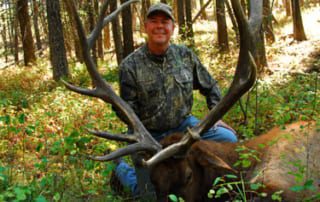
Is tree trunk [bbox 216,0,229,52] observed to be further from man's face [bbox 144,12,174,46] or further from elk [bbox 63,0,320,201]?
elk [bbox 63,0,320,201]

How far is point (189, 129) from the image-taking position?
397 centimetres

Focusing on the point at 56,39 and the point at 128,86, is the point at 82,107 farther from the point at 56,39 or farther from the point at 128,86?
the point at 56,39

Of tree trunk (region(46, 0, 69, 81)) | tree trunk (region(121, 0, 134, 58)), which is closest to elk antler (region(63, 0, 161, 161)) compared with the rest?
tree trunk (region(121, 0, 134, 58))

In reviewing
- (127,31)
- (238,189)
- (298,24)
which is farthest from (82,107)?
(298,24)

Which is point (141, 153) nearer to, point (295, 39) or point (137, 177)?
point (137, 177)

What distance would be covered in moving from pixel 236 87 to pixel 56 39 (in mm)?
10469

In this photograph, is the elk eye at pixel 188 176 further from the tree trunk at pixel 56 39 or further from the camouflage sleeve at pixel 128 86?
the tree trunk at pixel 56 39

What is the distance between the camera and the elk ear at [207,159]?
4.24 metres

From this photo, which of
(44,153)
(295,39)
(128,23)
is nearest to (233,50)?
(295,39)

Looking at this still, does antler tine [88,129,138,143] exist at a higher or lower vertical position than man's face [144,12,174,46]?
lower

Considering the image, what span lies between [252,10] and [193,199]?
77.3 inches

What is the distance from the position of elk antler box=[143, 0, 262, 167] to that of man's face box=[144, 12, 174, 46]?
1.62 metres

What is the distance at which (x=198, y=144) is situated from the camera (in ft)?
14.9

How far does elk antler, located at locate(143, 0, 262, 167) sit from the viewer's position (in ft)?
12.5
